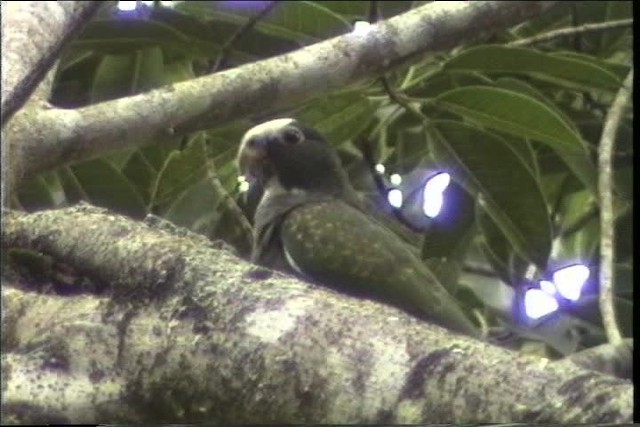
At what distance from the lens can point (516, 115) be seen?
1.08 m

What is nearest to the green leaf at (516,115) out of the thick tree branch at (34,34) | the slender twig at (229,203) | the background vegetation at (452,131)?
the background vegetation at (452,131)

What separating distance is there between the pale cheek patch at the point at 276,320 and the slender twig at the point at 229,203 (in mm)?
114

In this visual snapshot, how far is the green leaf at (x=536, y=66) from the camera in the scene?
1083mm

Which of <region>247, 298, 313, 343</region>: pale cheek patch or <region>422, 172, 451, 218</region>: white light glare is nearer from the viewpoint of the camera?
<region>247, 298, 313, 343</region>: pale cheek patch

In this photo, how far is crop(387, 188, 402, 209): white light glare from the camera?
42.0 inches

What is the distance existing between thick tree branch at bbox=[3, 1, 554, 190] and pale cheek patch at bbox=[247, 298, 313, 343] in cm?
22

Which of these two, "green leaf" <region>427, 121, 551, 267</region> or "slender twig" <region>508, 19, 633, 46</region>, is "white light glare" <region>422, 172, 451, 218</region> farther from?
"slender twig" <region>508, 19, 633, 46</region>

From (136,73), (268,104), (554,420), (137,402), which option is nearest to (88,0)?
(136,73)

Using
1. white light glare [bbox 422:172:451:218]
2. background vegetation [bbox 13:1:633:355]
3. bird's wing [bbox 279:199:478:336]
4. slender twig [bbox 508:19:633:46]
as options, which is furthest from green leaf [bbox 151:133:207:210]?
slender twig [bbox 508:19:633:46]

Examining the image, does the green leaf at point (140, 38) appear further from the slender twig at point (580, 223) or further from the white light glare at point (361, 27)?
the slender twig at point (580, 223)

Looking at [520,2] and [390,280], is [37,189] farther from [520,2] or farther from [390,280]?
[520,2]

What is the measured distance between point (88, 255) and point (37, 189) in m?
0.08

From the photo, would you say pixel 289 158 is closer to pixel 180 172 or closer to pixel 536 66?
pixel 180 172

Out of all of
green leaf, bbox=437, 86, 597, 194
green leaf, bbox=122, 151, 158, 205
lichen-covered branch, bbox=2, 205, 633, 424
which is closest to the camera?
lichen-covered branch, bbox=2, 205, 633, 424
